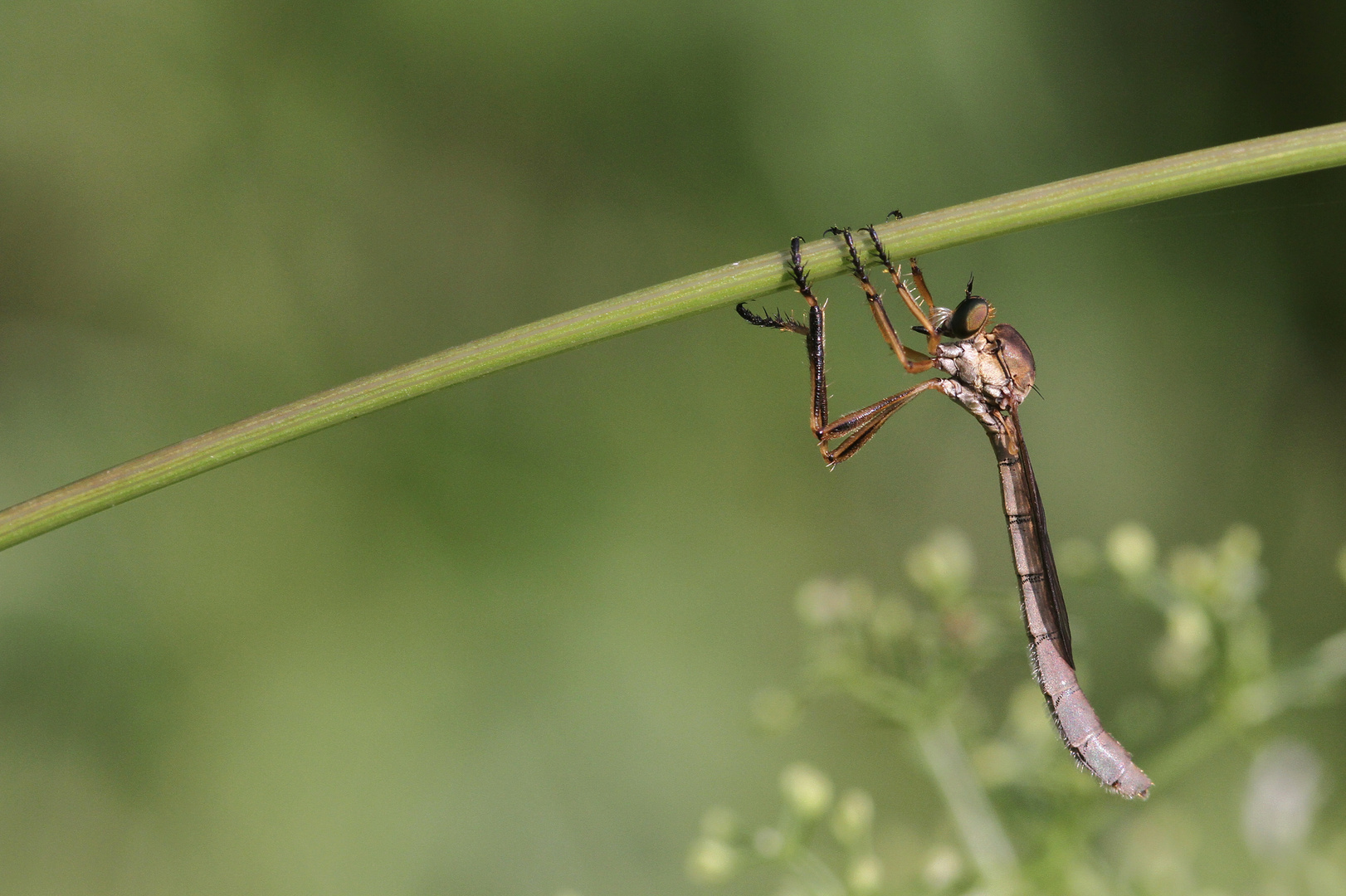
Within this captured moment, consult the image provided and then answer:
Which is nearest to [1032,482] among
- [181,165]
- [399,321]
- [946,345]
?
[946,345]

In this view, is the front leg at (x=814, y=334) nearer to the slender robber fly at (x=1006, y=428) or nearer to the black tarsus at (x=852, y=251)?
the slender robber fly at (x=1006, y=428)

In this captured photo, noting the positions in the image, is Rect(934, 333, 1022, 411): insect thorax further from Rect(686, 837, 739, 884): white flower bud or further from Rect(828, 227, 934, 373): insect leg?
Rect(686, 837, 739, 884): white flower bud

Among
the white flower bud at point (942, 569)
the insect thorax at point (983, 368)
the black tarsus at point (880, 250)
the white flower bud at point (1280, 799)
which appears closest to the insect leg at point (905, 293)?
the black tarsus at point (880, 250)

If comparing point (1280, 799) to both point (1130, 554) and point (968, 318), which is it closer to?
point (1130, 554)

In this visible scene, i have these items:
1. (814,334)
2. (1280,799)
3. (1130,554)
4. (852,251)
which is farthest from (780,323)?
(1280,799)

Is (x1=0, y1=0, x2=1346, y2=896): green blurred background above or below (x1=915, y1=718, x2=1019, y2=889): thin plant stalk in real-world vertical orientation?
above

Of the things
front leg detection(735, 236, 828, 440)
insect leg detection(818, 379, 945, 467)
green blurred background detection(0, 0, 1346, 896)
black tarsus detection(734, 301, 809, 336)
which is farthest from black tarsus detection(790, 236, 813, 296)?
green blurred background detection(0, 0, 1346, 896)
